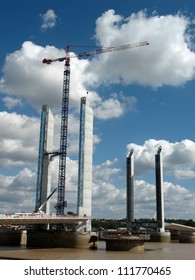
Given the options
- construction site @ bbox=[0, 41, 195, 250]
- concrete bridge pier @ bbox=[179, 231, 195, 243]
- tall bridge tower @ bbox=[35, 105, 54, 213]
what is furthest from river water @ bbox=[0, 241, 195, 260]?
concrete bridge pier @ bbox=[179, 231, 195, 243]

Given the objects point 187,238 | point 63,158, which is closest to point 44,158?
point 63,158

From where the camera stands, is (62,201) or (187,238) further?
(187,238)

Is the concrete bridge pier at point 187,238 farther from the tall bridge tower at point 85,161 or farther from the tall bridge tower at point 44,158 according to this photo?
the tall bridge tower at point 44,158

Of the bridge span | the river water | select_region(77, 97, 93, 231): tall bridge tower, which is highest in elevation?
select_region(77, 97, 93, 231): tall bridge tower

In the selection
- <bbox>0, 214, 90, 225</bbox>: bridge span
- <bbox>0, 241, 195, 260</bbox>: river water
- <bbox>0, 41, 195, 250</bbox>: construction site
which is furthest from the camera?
<bbox>0, 41, 195, 250</bbox>: construction site

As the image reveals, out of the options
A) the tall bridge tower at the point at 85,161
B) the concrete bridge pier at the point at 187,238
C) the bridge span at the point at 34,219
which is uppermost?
the tall bridge tower at the point at 85,161

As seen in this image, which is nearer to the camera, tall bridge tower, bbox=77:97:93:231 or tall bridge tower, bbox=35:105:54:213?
tall bridge tower, bbox=77:97:93:231

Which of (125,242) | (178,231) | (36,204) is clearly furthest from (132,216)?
(125,242)

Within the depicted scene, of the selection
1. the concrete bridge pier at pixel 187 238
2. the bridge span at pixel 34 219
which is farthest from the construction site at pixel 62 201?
the concrete bridge pier at pixel 187 238

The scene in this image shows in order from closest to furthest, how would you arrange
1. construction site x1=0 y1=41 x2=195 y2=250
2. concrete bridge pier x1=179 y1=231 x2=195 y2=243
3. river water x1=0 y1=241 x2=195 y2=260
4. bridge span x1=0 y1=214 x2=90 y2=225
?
river water x1=0 y1=241 x2=195 y2=260
bridge span x1=0 y1=214 x2=90 y2=225
construction site x1=0 y1=41 x2=195 y2=250
concrete bridge pier x1=179 y1=231 x2=195 y2=243

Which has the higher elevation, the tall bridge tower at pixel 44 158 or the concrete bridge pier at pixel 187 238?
the tall bridge tower at pixel 44 158

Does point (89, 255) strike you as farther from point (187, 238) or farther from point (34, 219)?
point (187, 238)

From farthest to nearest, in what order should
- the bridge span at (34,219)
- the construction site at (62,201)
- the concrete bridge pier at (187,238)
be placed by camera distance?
1. the concrete bridge pier at (187,238)
2. the construction site at (62,201)
3. the bridge span at (34,219)

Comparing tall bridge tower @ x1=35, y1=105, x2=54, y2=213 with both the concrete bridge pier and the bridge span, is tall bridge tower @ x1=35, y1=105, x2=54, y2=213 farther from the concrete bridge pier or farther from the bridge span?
the concrete bridge pier
